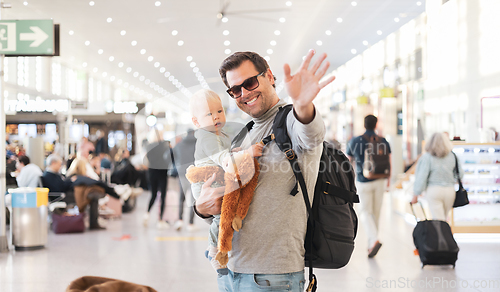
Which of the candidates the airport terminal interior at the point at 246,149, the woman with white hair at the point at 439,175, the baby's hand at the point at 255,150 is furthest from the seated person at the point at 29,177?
the baby's hand at the point at 255,150

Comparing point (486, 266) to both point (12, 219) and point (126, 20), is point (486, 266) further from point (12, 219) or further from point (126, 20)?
point (126, 20)

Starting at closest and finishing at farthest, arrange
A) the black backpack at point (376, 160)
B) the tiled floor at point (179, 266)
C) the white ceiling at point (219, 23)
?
the tiled floor at point (179, 266)
the black backpack at point (376, 160)
the white ceiling at point (219, 23)

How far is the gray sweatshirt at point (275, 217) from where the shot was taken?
145cm

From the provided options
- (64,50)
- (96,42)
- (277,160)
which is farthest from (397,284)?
(64,50)

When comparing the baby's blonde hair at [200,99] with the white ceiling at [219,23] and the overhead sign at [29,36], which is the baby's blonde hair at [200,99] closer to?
the overhead sign at [29,36]

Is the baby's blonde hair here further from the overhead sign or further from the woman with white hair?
the overhead sign

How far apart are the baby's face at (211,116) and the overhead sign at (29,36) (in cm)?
525

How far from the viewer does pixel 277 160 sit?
4.71 feet

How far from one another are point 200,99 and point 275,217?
463mm

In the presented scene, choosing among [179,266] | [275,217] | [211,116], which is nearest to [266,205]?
Answer: [275,217]

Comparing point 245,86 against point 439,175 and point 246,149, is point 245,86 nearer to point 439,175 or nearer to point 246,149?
point 246,149

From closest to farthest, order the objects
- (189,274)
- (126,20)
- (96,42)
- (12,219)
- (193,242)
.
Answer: (189,274)
(12,219)
(193,242)
(126,20)
(96,42)

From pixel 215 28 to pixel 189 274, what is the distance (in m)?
8.39

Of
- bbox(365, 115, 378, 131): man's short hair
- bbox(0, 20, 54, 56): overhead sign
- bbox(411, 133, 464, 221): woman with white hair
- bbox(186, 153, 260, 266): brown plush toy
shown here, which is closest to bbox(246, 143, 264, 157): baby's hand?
bbox(186, 153, 260, 266): brown plush toy
